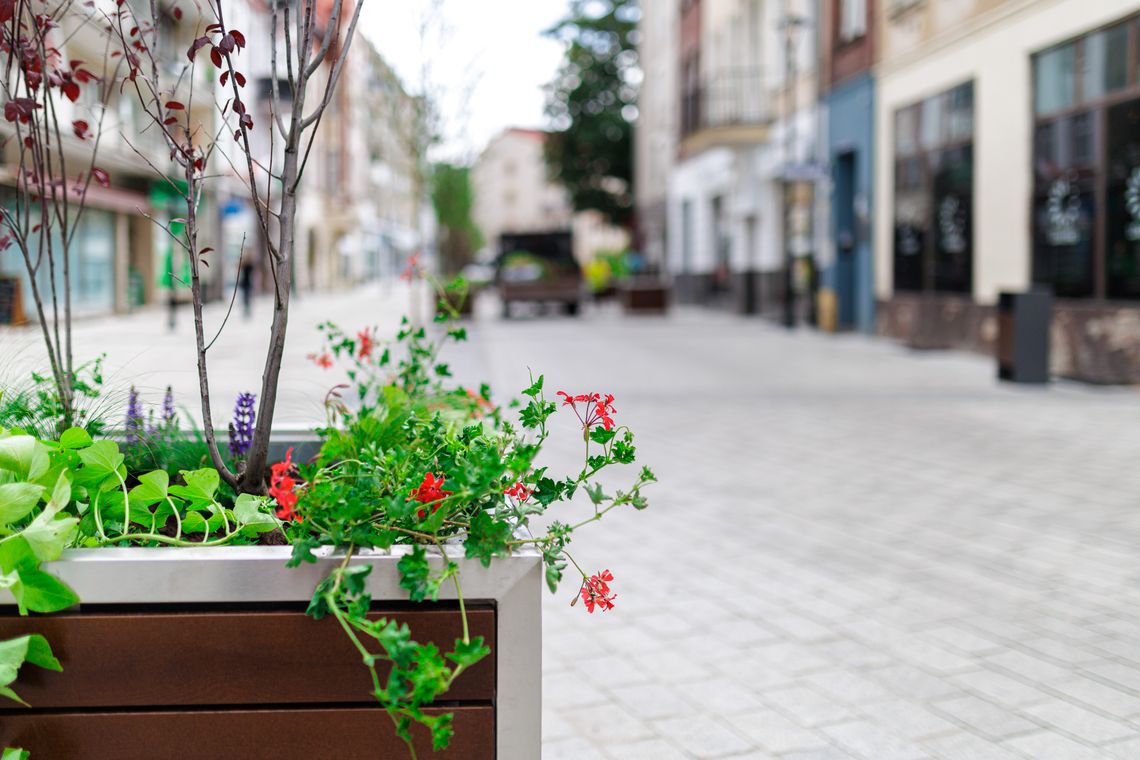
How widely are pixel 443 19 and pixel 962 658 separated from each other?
846 inches

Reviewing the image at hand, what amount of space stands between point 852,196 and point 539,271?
38.3 ft

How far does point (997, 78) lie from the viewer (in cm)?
1602

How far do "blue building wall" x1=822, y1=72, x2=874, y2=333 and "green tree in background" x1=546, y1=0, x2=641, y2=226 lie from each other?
2432 centimetres

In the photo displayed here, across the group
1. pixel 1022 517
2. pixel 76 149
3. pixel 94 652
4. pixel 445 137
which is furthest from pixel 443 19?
Result: pixel 94 652

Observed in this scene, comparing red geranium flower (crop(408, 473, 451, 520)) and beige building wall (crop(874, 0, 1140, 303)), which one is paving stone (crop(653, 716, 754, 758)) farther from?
beige building wall (crop(874, 0, 1140, 303))

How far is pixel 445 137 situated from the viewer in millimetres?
26109

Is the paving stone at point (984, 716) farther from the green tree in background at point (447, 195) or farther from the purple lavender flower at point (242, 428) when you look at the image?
the green tree in background at point (447, 195)

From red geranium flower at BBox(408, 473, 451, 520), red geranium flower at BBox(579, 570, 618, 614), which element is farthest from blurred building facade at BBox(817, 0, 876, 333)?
red geranium flower at BBox(408, 473, 451, 520)

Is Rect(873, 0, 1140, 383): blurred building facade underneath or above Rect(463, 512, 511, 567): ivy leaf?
above

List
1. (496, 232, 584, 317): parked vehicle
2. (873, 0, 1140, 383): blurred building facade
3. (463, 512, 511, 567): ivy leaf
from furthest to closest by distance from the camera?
(496, 232, 584, 317): parked vehicle → (873, 0, 1140, 383): blurred building facade → (463, 512, 511, 567): ivy leaf

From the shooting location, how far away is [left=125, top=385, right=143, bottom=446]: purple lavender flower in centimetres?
273

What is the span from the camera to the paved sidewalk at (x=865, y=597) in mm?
3506

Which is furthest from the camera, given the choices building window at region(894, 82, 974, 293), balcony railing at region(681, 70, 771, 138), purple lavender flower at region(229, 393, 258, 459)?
balcony railing at region(681, 70, 771, 138)

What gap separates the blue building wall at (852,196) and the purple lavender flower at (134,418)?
1902cm
